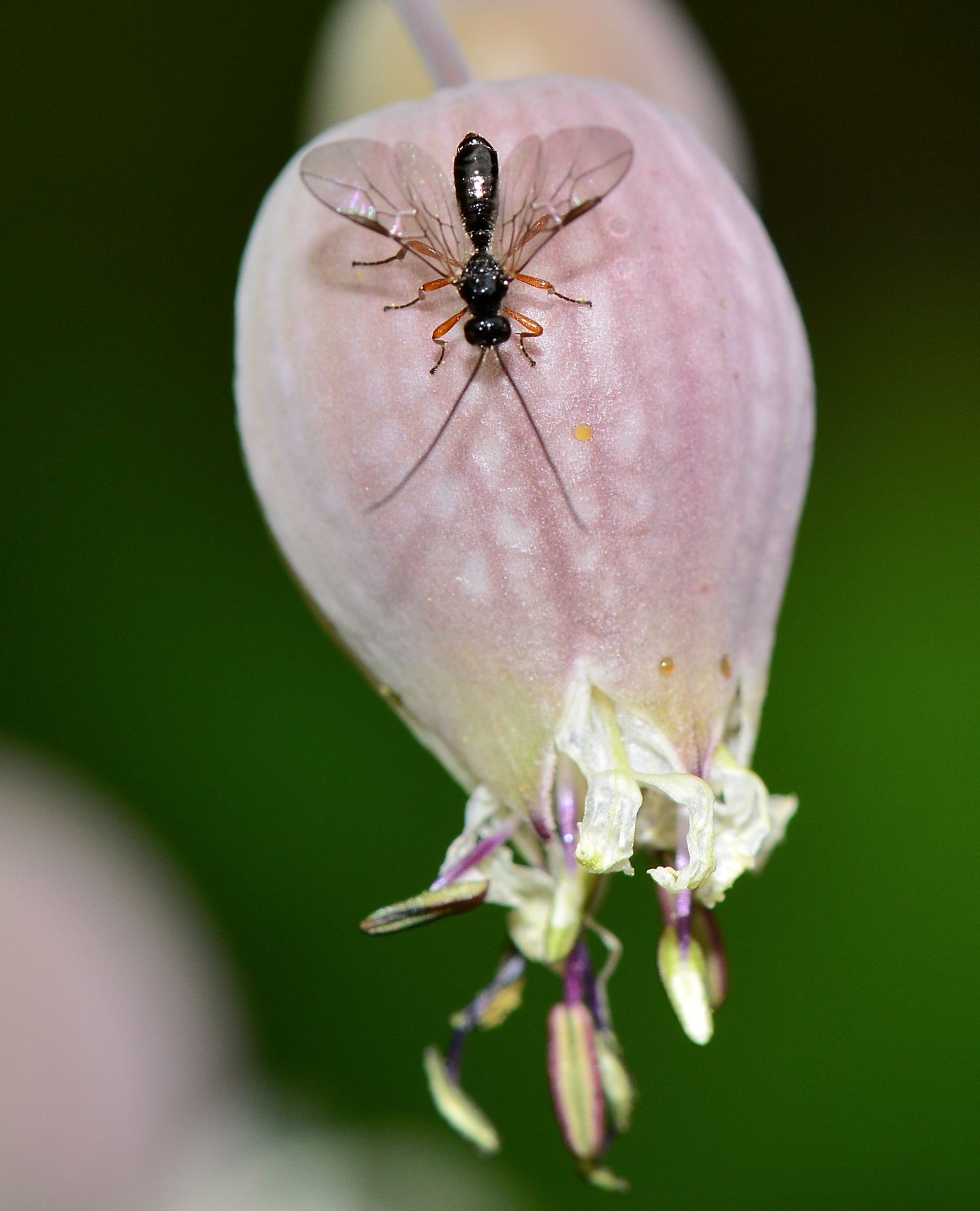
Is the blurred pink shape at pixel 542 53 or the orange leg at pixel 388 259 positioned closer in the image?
the orange leg at pixel 388 259

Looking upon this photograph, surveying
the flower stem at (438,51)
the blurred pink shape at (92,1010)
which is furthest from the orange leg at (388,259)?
the blurred pink shape at (92,1010)

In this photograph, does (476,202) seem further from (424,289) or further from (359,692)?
(359,692)

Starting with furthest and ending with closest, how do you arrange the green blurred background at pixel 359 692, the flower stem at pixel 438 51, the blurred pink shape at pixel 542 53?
1. the green blurred background at pixel 359 692
2. the blurred pink shape at pixel 542 53
3. the flower stem at pixel 438 51

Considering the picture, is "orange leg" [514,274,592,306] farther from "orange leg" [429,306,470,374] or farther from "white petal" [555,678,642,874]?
"white petal" [555,678,642,874]

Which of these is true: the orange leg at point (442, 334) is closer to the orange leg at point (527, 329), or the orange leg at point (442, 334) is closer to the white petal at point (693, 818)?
the orange leg at point (527, 329)

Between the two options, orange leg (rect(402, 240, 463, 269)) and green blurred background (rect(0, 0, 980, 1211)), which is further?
green blurred background (rect(0, 0, 980, 1211))

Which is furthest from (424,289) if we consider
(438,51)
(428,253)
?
(438,51)

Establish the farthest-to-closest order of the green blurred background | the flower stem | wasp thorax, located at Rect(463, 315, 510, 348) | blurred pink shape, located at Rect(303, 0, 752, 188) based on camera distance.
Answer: the green blurred background → blurred pink shape, located at Rect(303, 0, 752, 188) → the flower stem → wasp thorax, located at Rect(463, 315, 510, 348)

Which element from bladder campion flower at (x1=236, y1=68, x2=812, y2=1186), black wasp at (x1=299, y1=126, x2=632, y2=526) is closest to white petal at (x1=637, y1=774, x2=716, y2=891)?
bladder campion flower at (x1=236, y1=68, x2=812, y2=1186)
